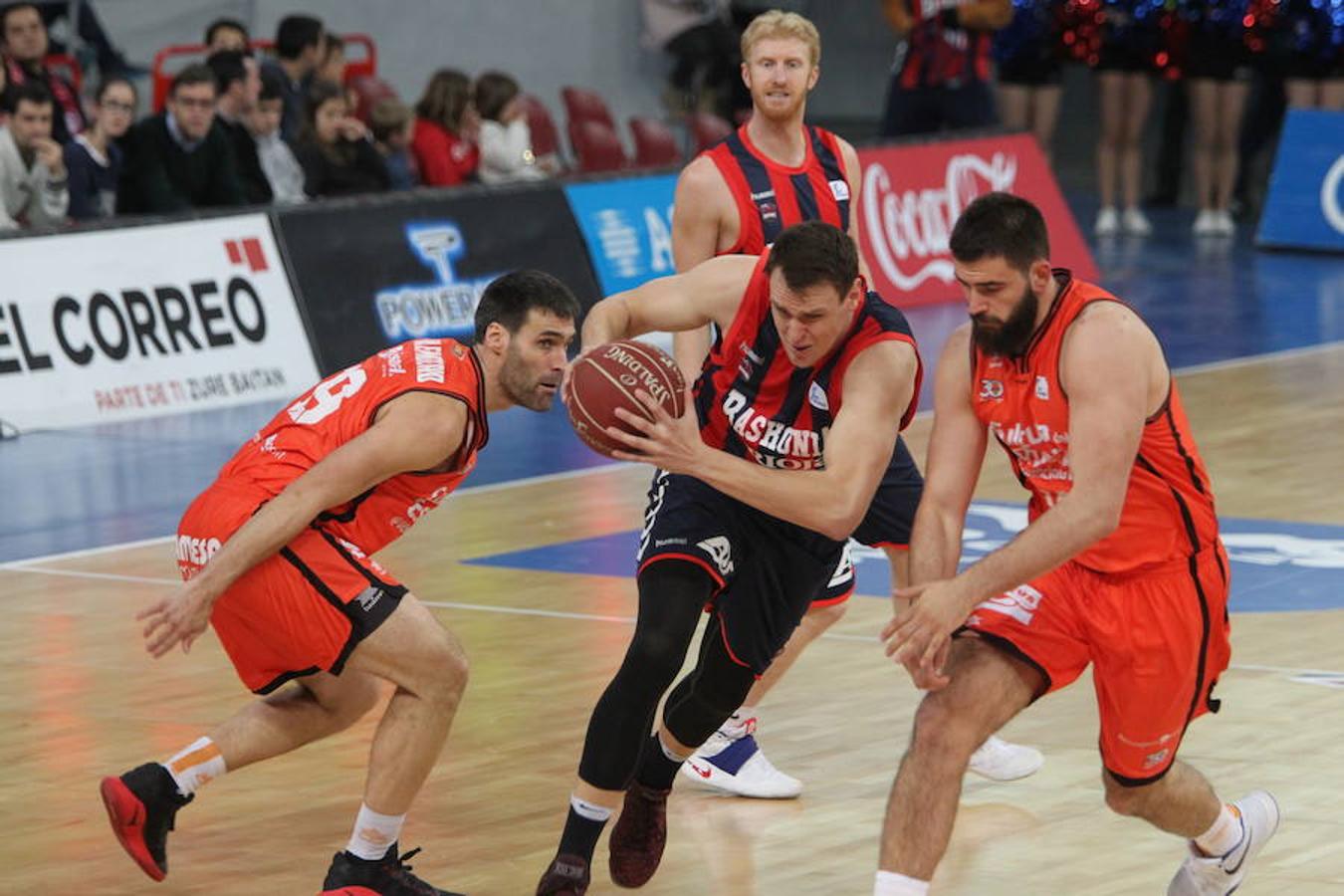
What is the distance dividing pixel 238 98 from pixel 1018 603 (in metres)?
10.5

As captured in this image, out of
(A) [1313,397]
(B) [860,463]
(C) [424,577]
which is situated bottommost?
(A) [1313,397]

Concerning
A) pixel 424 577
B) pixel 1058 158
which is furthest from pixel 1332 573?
pixel 1058 158

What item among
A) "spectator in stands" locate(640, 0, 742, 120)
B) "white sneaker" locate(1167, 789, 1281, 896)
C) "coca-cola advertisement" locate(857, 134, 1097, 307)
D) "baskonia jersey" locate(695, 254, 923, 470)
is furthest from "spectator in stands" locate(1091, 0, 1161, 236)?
"white sneaker" locate(1167, 789, 1281, 896)

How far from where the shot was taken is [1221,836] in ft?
20.1

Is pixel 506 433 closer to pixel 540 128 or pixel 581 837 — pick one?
pixel 540 128

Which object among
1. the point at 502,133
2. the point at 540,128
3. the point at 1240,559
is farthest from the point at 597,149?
the point at 1240,559

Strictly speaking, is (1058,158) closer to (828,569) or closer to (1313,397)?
(1313,397)

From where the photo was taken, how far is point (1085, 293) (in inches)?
232

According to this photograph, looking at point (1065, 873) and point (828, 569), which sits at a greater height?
point (828, 569)

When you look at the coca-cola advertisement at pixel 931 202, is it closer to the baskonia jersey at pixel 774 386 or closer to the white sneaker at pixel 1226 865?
the baskonia jersey at pixel 774 386

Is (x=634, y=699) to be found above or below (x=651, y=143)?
above

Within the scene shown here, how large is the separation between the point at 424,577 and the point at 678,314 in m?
3.76

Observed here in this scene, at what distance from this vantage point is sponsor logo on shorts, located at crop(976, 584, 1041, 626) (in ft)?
19.5

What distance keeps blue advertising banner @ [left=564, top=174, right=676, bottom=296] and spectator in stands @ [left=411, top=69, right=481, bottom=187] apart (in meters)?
1.09
